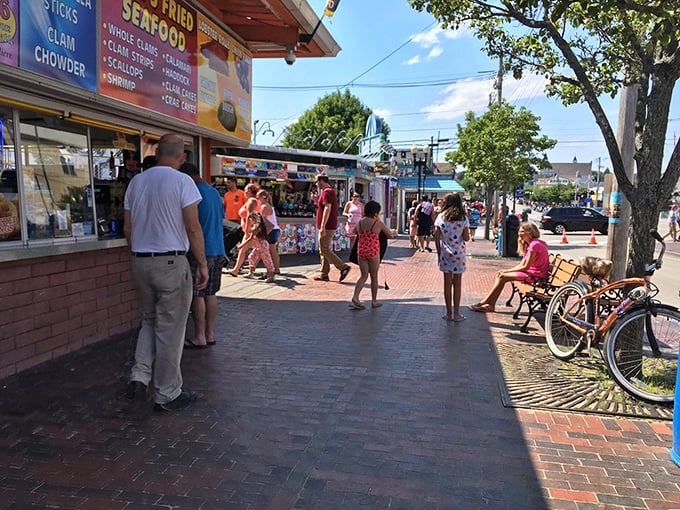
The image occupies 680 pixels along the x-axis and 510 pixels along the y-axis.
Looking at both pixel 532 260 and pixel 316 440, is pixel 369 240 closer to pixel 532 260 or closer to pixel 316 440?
pixel 532 260

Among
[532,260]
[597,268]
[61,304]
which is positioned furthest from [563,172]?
[61,304]

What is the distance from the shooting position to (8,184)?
4469mm

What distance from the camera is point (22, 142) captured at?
4641mm

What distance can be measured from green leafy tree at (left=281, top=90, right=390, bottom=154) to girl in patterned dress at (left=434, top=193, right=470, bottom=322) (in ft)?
125

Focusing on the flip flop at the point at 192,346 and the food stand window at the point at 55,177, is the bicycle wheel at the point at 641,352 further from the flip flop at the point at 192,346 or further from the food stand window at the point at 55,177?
the food stand window at the point at 55,177

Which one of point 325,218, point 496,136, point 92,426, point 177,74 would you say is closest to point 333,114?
point 496,136

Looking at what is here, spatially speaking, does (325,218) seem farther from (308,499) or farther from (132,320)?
(308,499)

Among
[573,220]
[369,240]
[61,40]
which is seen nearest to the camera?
[61,40]

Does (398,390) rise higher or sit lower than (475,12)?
lower

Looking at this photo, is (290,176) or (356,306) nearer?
(356,306)

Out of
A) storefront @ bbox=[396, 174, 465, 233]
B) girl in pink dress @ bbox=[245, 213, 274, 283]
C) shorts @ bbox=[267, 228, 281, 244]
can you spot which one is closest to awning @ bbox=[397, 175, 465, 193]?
storefront @ bbox=[396, 174, 465, 233]

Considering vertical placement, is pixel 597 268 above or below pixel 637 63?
below

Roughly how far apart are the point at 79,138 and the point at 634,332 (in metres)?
5.51

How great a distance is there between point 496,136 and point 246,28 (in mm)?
11201
